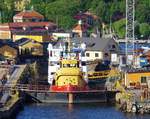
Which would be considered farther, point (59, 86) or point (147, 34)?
point (147, 34)

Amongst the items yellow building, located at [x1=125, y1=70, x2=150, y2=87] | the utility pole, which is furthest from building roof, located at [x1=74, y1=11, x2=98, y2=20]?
yellow building, located at [x1=125, y1=70, x2=150, y2=87]

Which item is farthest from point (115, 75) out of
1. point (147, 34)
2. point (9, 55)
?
point (147, 34)

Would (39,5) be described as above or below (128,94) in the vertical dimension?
above

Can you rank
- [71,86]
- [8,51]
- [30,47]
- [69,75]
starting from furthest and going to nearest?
[30,47]
[8,51]
[69,75]
[71,86]

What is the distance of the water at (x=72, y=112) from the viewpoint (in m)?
24.5

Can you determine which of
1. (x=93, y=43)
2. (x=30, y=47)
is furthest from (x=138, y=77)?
(x=30, y=47)

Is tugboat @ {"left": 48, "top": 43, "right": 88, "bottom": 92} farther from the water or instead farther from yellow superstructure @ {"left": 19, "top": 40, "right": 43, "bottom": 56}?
yellow superstructure @ {"left": 19, "top": 40, "right": 43, "bottom": 56}

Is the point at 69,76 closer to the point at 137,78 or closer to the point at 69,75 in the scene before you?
the point at 69,75

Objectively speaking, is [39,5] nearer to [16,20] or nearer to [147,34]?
[16,20]

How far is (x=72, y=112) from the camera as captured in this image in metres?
25.4

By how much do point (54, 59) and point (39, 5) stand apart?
3150 centimetres

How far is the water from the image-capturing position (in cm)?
2450

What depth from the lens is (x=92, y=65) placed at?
32.6 meters

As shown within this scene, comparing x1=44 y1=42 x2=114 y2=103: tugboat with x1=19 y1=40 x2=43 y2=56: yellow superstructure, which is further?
x1=19 y1=40 x2=43 y2=56: yellow superstructure
